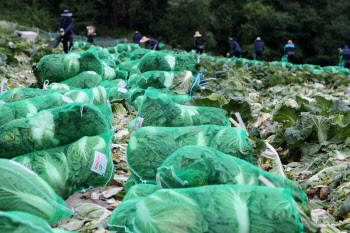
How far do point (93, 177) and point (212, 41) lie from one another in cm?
3421

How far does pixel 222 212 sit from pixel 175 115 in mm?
1468

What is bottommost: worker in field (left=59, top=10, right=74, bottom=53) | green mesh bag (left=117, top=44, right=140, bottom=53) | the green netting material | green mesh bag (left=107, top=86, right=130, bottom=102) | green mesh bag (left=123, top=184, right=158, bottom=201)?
green mesh bag (left=117, top=44, right=140, bottom=53)

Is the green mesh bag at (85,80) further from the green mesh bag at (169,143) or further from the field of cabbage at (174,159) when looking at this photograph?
the green mesh bag at (169,143)

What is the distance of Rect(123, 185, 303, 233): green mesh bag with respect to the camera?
145cm

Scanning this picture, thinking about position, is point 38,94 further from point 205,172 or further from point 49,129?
point 205,172

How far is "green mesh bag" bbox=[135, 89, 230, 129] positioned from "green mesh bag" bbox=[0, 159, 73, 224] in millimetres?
1252

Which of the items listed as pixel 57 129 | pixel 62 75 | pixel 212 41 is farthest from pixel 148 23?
pixel 57 129

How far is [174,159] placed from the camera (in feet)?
5.84

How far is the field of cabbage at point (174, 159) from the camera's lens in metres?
1.50

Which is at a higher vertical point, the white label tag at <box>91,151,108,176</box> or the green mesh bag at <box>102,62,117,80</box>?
the white label tag at <box>91,151,108,176</box>

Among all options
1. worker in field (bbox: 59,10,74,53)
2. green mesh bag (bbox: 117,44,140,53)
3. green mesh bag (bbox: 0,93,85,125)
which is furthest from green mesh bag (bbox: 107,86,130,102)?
worker in field (bbox: 59,10,74,53)

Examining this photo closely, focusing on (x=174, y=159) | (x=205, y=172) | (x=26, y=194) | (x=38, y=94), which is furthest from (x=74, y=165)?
(x=38, y=94)

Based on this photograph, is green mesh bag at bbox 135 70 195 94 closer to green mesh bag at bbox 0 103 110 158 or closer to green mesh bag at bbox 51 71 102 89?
green mesh bag at bbox 51 71 102 89

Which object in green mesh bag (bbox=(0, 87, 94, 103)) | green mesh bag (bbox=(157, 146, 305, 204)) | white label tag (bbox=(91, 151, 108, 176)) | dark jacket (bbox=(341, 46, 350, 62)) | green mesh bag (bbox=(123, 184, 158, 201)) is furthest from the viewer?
dark jacket (bbox=(341, 46, 350, 62))
